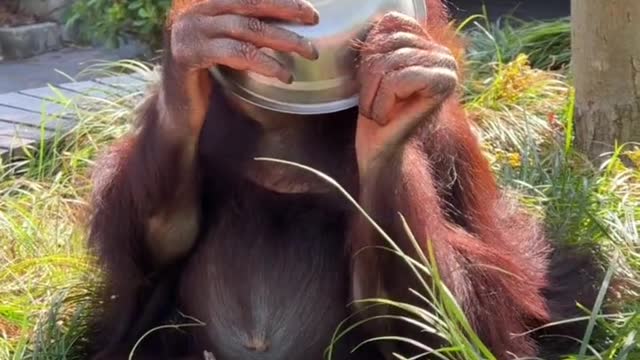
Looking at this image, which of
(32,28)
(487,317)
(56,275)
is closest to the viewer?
(487,317)

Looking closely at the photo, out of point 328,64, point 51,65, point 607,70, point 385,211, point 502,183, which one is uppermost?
point 328,64

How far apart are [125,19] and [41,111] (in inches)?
44.3

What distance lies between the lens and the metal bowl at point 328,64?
203 centimetres

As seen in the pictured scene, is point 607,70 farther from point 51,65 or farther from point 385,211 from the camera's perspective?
point 51,65

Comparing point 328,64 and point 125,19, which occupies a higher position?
point 328,64

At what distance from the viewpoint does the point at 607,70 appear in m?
3.54

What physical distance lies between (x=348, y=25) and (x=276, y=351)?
0.73 m

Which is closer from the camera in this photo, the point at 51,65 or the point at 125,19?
the point at 125,19

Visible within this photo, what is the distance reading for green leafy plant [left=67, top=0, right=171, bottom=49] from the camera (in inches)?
208

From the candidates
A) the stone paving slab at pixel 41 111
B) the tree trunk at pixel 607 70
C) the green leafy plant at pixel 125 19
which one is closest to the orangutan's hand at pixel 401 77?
the tree trunk at pixel 607 70

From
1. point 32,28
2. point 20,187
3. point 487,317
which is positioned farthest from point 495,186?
point 32,28

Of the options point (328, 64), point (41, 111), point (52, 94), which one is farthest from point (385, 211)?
point (52, 94)

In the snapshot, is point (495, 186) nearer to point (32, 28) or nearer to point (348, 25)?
point (348, 25)

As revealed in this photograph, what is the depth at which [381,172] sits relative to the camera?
2.13 m
